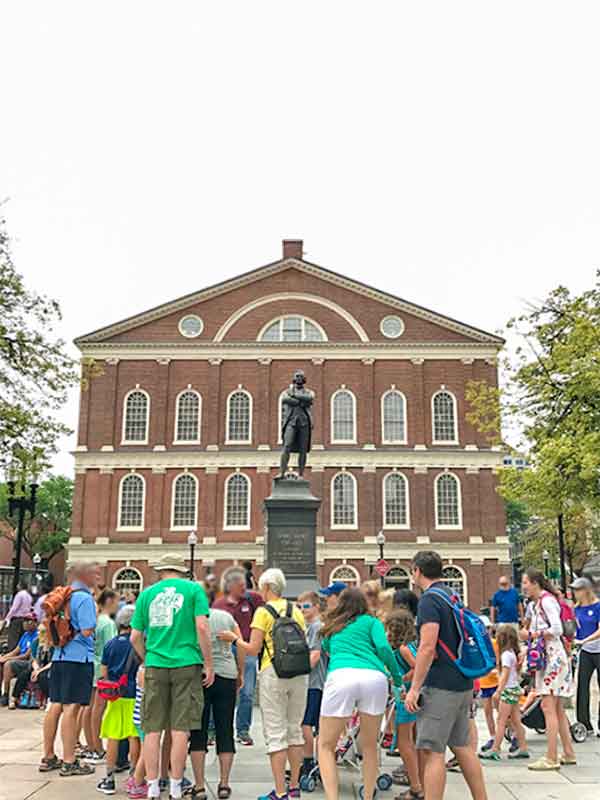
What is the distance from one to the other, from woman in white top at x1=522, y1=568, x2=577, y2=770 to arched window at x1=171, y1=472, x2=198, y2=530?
30.8m

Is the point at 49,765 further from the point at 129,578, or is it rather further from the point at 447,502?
the point at 447,502

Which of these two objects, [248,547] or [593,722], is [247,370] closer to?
[248,547]

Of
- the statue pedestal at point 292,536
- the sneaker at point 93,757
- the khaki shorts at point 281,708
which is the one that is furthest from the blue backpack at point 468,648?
the statue pedestal at point 292,536

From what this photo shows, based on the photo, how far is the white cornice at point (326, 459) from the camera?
38.9 m

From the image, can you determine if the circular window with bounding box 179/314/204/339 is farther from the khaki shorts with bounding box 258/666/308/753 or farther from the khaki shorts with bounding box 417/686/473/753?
the khaki shorts with bounding box 417/686/473/753

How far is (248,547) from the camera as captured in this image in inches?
1490

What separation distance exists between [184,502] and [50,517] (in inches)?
1177

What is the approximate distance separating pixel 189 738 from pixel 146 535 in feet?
106

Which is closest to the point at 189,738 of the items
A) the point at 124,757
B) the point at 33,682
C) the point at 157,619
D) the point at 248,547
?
the point at 157,619

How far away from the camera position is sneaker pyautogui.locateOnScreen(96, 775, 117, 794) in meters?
7.07

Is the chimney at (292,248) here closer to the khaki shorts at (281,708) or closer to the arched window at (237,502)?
the arched window at (237,502)

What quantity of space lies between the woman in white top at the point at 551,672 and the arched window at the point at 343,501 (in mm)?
29609

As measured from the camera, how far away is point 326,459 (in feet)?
128

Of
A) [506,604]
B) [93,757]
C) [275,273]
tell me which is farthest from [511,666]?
[275,273]
